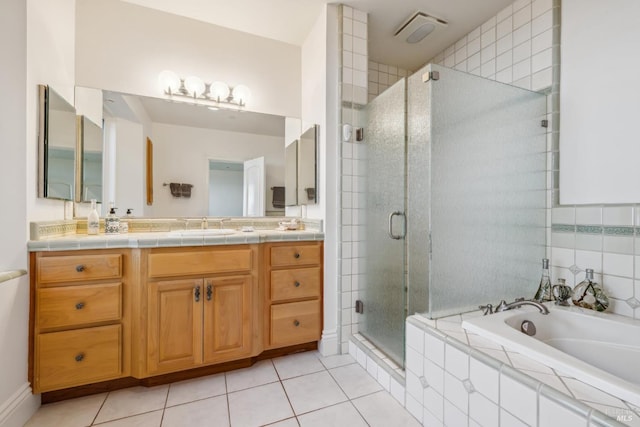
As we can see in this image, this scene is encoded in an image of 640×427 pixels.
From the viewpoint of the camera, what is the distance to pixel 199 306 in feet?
5.21

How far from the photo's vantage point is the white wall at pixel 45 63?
134 cm

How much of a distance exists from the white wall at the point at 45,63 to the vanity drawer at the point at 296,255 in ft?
4.06

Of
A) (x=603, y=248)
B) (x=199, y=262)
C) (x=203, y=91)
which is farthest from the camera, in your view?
(x=203, y=91)

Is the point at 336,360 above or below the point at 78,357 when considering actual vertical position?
below

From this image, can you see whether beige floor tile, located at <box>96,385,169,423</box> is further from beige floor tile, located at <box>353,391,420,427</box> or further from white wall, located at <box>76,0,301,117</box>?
white wall, located at <box>76,0,301,117</box>

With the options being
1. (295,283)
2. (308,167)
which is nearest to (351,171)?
(308,167)

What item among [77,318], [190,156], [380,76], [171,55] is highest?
[380,76]

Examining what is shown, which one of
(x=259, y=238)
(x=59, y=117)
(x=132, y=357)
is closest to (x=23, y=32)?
(x=59, y=117)

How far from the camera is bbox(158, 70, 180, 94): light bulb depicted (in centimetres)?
196

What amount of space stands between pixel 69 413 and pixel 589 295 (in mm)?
2720

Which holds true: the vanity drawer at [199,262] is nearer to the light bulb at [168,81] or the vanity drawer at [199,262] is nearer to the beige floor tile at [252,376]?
the beige floor tile at [252,376]

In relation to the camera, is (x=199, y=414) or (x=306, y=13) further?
(x=306, y=13)

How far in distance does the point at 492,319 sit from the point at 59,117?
2477mm

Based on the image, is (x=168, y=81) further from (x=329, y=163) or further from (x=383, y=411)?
(x=383, y=411)
